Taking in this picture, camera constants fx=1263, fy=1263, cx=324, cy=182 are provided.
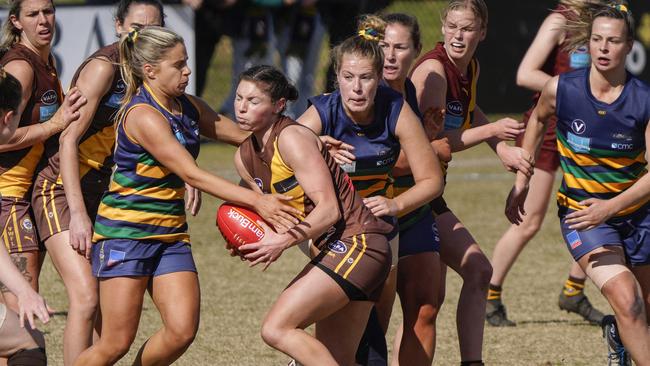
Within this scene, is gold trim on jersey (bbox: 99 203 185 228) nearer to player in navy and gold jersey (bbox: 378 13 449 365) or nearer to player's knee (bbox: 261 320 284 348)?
player's knee (bbox: 261 320 284 348)

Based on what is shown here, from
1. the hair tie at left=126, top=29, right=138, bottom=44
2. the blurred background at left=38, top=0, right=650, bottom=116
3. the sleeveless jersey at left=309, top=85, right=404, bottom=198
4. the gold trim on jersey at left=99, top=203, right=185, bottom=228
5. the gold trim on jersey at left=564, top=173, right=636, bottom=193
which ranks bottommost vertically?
the blurred background at left=38, top=0, right=650, bottom=116

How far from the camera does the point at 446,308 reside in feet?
27.8

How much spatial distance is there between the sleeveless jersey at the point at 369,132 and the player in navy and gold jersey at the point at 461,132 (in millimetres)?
634

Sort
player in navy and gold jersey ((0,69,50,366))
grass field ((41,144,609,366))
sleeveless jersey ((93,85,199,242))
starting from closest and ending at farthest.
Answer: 1. player in navy and gold jersey ((0,69,50,366))
2. sleeveless jersey ((93,85,199,242))
3. grass field ((41,144,609,366))

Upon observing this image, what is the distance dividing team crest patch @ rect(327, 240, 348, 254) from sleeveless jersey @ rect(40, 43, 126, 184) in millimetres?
1354

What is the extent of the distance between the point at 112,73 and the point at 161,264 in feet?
3.28

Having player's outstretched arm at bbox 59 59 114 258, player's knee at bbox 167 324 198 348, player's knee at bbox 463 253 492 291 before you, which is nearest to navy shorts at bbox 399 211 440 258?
player's knee at bbox 463 253 492 291

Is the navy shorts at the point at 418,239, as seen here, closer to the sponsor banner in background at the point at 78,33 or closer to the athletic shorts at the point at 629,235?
the athletic shorts at the point at 629,235

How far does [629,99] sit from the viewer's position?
594cm

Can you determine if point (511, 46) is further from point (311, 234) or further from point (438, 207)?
point (311, 234)

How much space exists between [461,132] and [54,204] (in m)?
2.03

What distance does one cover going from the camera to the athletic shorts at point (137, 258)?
5.45 meters

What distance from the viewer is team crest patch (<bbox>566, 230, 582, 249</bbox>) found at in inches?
237

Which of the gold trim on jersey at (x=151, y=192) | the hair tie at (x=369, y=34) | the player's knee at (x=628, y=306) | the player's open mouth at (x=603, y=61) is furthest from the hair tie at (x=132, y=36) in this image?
the player's knee at (x=628, y=306)
